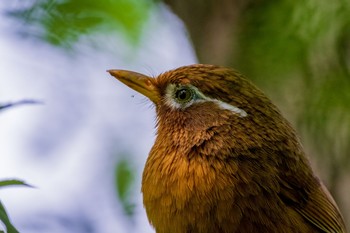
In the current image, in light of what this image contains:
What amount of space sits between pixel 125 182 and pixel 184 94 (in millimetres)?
1398

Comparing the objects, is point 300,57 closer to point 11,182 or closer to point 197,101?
point 197,101

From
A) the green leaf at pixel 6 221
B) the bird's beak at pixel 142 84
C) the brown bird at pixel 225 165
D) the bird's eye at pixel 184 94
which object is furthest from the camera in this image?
the bird's beak at pixel 142 84

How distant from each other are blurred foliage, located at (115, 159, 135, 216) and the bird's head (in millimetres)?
933

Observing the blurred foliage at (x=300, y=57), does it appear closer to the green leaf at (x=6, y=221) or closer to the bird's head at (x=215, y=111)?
the bird's head at (x=215, y=111)

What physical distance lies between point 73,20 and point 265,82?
4.44 ft

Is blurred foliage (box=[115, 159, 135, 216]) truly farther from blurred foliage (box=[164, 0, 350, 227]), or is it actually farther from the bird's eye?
blurred foliage (box=[164, 0, 350, 227])

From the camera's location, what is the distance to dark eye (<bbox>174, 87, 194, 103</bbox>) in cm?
461

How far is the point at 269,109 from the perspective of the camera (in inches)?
175

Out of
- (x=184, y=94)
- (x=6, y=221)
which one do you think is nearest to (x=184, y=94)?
(x=184, y=94)

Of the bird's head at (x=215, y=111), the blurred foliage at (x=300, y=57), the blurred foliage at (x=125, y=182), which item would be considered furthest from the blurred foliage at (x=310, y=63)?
the blurred foliage at (x=125, y=182)

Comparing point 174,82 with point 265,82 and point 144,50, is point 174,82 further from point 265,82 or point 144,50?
point 144,50

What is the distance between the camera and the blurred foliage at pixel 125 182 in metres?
5.37

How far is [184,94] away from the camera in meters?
4.64

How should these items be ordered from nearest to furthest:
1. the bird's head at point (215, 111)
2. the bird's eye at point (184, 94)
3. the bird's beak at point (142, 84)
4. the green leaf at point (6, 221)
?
the green leaf at point (6, 221)
the bird's head at point (215, 111)
the bird's eye at point (184, 94)
the bird's beak at point (142, 84)
